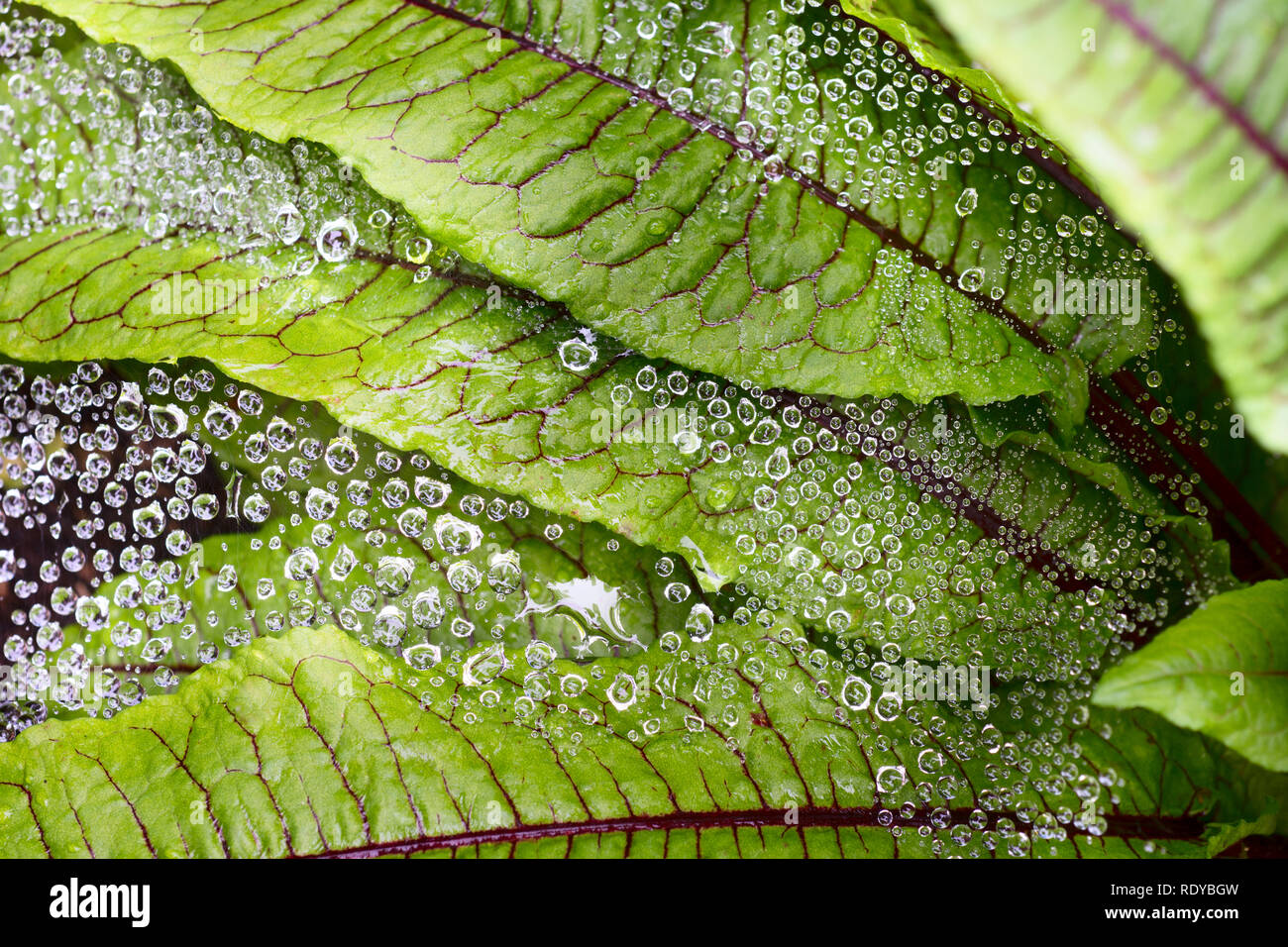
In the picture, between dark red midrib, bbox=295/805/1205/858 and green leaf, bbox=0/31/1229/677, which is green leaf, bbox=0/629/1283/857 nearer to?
dark red midrib, bbox=295/805/1205/858

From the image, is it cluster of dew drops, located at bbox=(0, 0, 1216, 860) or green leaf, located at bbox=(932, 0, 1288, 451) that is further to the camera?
cluster of dew drops, located at bbox=(0, 0, 1216, 860)

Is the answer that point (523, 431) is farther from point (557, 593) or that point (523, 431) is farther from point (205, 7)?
point (205, 7)

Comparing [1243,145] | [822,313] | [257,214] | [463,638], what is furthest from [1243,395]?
[257,214]

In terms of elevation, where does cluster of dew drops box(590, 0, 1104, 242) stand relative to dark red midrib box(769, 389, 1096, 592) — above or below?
above

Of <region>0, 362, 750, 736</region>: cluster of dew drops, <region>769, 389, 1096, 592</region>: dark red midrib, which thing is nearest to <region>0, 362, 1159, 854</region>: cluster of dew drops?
<region>0, 362, 750, 736</region>: cluster of dew drops

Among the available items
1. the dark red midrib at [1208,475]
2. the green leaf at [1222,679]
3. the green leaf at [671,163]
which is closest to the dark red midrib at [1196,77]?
the green leaf at [1222,679]

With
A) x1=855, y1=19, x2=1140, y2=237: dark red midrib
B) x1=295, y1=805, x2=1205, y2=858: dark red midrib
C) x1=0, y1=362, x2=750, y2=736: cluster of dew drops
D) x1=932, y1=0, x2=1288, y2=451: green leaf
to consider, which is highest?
x1=855, y1=19, x2=1140, y2=237: dark red midrib

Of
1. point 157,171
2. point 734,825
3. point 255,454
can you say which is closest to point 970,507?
point 734,825
